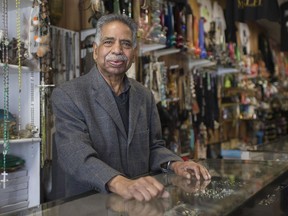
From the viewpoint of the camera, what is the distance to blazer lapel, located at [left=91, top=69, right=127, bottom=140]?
139cm

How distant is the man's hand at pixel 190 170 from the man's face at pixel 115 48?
1.43 ft

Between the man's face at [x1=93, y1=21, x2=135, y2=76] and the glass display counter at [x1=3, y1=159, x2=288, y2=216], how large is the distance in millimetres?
455

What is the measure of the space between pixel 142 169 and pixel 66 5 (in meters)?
1.69

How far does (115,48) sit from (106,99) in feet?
0.66

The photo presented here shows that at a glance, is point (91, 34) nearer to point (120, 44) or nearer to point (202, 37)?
point (120, 44)

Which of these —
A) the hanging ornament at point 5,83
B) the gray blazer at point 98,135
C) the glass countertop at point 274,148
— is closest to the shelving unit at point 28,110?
the hanging ornament at point 5,83

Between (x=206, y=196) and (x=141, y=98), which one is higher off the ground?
(x=141, y=98)

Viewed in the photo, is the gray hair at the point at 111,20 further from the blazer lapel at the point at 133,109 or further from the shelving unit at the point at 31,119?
the shelving unit at the point at 31,119

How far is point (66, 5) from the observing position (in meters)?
2.69

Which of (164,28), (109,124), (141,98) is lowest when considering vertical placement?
(109,124)

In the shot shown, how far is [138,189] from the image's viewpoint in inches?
37.1

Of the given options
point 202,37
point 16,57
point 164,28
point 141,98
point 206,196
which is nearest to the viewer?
point 206,196

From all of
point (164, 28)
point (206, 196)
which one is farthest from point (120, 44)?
point (164, 28)

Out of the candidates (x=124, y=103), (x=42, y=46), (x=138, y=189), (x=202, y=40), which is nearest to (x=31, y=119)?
(x=42, y=46)
